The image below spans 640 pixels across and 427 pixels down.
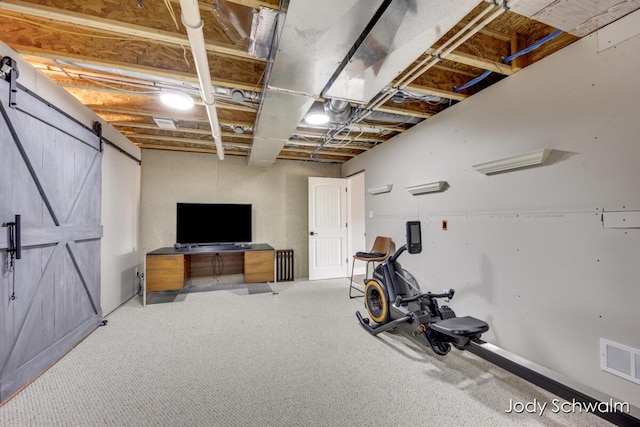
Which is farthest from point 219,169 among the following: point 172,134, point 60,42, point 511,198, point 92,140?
point 511,198

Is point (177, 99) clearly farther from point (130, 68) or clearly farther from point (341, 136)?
point (341, 136)

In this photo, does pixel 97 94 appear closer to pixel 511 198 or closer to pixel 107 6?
pixel 107 6

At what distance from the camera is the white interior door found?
5453 mm

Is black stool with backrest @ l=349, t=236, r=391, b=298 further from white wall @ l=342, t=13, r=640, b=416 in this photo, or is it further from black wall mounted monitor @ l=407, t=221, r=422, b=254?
black wall mounted monitor @ l=407, t=221, r=422, b=254

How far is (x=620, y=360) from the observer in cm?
167

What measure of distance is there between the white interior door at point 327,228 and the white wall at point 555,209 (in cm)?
277

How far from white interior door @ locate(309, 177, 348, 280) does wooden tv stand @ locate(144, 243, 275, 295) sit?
1.08m

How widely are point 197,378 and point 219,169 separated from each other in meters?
3.97

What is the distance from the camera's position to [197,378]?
2.09 metres

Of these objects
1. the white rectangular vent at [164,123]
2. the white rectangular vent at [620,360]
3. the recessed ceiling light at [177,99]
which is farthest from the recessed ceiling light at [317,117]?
the white rectangular vent at [620,360]

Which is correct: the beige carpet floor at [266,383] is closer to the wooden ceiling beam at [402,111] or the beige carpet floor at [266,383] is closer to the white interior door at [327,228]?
the white interior door at [327,228]

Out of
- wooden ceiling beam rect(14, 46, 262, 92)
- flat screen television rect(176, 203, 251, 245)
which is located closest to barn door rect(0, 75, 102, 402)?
wooden ceiling beam rect(14, 46, 262, 92)

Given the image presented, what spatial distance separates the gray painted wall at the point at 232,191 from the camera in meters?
4.84

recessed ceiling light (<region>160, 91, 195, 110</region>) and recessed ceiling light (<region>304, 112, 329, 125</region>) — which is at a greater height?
recessed ceiling light (<region>304, 112, 329, 125</region>)
